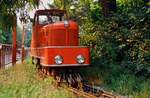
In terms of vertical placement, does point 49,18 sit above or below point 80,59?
above

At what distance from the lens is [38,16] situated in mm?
17047

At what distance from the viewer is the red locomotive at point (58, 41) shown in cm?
1405

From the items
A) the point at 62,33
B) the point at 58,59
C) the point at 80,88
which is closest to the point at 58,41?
the point at 62,33

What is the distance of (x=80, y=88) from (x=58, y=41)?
117 inches

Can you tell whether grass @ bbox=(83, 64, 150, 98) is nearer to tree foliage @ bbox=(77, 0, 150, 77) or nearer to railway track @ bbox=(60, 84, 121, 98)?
tree foliage @ bbox=(77, 0, 150, 77)

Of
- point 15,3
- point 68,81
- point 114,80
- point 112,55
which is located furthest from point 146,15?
point 15,3

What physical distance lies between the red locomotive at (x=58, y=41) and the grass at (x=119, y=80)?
913mm

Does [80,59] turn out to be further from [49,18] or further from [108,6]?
[108,6]

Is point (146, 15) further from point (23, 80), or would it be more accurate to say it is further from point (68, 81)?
point (23, 80)

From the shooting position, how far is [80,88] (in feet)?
41.9

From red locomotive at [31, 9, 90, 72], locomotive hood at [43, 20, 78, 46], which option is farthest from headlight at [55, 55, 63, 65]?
locomotive hood at [43, 20, 78, 46]

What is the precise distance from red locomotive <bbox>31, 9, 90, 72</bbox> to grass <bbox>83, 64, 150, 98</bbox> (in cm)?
91

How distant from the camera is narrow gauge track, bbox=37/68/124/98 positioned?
37.0ft

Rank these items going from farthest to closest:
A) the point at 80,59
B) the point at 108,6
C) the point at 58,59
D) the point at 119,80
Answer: the point at 108,6 → the point at 80,59 → the point at 58,59 → the point at 119,80
